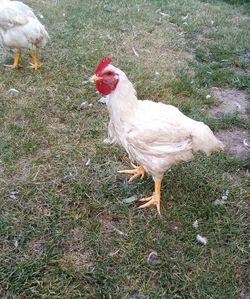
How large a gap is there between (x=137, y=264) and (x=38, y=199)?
114cm

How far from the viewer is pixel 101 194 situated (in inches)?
Answer: 138

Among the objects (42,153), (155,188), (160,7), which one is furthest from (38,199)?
(160,7)

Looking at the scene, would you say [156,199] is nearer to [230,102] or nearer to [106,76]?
[106,76]

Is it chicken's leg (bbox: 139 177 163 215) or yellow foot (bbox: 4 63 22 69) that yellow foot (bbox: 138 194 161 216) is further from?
yellow foot (bbox: 4 63 22 69)

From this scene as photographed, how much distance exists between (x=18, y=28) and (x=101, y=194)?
273 centimetres

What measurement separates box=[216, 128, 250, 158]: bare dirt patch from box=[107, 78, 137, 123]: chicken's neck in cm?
163

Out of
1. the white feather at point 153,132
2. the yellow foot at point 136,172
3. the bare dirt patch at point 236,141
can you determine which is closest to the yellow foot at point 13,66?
the yellow foot at point 136,172

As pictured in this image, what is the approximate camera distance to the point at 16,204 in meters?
3.34

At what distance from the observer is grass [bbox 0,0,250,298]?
2.83 meters

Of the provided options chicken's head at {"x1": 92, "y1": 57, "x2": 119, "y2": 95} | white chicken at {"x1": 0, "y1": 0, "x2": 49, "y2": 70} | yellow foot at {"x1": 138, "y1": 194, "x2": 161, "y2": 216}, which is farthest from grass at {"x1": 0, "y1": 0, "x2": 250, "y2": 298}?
chicken's head at {"x1": 92, "y1": 57, "x2": 119, "y2": 95}

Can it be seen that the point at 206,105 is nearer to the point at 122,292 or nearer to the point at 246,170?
the point at 246,170

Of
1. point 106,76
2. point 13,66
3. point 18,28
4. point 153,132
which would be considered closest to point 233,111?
point 153,132

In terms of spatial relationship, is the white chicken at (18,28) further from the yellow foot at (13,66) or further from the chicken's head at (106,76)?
the chicken's head at (106,76)

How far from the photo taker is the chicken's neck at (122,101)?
296 cm
